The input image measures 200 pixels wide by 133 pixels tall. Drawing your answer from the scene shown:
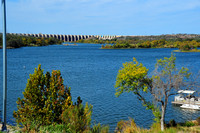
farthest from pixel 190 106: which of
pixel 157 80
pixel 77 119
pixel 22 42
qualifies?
pixel 22 42

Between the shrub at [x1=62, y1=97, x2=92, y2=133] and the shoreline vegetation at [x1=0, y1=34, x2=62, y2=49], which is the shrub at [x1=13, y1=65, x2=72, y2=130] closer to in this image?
the shrub at [x1=62, y1=97, x2=92, y2=133]

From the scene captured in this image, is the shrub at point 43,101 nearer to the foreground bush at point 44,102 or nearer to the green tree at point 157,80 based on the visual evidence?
the foreground bush at point 44,102

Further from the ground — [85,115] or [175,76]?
[175,76]

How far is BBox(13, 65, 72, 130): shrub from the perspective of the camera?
1233 centimetres

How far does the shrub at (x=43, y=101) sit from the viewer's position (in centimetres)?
1233

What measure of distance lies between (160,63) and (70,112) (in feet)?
29.6

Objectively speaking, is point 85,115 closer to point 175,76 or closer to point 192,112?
point 175,76

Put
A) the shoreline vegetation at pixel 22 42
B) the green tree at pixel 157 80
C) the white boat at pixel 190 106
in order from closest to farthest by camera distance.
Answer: the green tree at pixel 157 80 < the white boat at pixel 190 106 < the shoreline vegetation at pixel 22 42

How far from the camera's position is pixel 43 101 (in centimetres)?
1257

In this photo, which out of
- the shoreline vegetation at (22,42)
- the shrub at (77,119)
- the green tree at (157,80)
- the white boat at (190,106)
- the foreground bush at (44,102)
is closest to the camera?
the shrub at (77,119)

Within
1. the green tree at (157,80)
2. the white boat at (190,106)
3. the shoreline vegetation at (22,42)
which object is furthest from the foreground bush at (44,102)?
the shoreline vegetation at (22,42)

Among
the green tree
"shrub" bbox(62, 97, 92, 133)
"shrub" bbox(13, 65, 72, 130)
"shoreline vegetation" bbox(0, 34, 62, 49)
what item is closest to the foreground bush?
"shrub" bbox(13, 65, 72, 130)

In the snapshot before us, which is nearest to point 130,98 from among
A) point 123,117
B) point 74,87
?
point 123,117

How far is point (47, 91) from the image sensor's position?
502 inches
